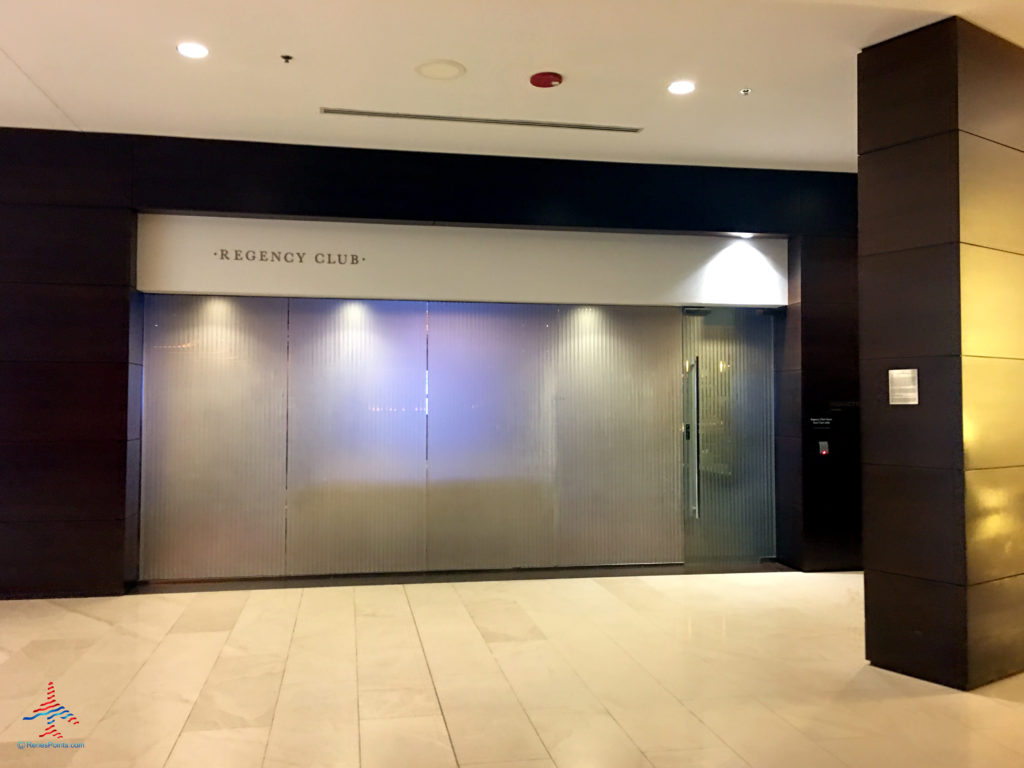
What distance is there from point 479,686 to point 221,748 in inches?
61.4

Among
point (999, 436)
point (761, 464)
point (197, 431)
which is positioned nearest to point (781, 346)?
point (761, 464)

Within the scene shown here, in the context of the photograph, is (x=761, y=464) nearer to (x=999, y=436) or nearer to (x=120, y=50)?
(x=999, y=436)

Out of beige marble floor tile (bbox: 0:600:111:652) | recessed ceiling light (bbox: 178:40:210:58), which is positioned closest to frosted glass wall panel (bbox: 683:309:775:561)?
recessed ceiling light (bbox: 178:40:210:58)

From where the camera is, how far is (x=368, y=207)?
7562mm

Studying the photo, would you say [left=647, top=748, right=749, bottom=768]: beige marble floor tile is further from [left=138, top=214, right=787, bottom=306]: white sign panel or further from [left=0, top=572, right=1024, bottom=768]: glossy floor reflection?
[left=138, top=214, right=787, bottom=306]: white sign panel

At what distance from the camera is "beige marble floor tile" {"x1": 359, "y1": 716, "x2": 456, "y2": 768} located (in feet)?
12.9

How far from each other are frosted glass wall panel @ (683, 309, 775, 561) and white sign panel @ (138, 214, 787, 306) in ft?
1.31

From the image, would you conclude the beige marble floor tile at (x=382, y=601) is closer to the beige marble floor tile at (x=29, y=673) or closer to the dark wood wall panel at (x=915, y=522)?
the beige marble floor tile at (x=29, y=673)

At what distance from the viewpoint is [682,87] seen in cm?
612

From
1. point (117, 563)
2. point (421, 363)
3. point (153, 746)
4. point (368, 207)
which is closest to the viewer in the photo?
point (153, 746)

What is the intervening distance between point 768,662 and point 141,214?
259 inches

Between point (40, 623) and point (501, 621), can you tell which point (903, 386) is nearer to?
point (501, 621)

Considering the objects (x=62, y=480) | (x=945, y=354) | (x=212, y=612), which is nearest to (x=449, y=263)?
(x=212, y=612)

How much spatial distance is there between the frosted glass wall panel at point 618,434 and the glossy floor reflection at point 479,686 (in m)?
1.29
